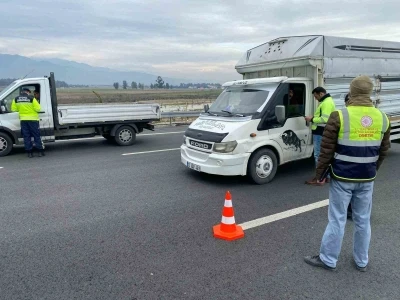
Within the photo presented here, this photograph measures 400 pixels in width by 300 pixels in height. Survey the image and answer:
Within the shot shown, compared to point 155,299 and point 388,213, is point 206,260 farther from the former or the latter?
point 388,213

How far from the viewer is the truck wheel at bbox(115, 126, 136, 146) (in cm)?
1044

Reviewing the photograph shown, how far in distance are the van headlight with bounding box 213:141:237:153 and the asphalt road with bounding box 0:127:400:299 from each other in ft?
2.42

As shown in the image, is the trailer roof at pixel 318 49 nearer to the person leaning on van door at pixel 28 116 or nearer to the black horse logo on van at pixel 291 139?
the black horse logo on van at pixel 291 139

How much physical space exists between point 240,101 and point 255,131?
0.94 m

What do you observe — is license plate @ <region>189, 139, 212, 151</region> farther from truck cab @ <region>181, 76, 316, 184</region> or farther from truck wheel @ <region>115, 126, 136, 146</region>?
truck wheel @ <region>115, 126, 136, 146</region>

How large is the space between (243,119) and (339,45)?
9.49ft

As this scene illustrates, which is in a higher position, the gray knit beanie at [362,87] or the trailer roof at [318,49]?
the trailer roof at [318,49]

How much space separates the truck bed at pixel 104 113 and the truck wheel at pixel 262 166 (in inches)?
225

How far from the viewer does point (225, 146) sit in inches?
227

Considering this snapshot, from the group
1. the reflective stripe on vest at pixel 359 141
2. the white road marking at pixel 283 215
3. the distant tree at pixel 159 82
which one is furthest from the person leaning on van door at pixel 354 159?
the distant tree at pixel 159 82

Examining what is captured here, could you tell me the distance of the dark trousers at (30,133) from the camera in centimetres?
876

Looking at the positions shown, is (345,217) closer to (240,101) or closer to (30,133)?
(240,101)

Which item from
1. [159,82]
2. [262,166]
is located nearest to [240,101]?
[262,166]

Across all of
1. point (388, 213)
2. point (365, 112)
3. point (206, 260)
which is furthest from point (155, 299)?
point (388, 213)
